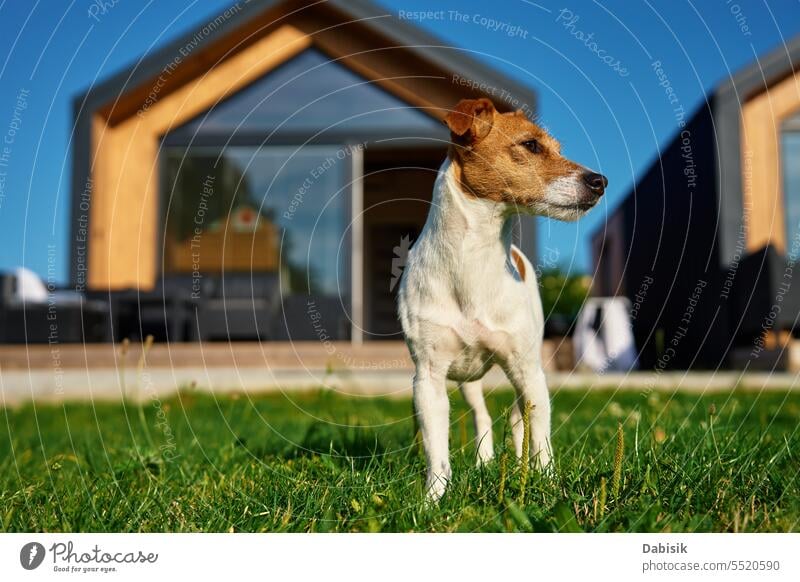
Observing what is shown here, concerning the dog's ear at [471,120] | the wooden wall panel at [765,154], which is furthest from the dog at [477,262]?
the wooden wall panel at [765,154]

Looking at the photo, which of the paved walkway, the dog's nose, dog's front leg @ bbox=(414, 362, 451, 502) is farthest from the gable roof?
dog's front leg @ bbox=(414, 362, 451, 502)

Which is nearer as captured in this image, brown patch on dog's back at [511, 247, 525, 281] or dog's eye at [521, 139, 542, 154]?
dog's eye at [521, 139, 542, 154]

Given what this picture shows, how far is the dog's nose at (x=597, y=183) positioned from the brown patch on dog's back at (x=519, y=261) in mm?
388

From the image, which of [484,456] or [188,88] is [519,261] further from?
[188,88]

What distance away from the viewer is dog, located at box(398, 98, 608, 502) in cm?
227

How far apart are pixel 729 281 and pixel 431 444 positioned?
21.8ft

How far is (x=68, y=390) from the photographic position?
7.53 metres

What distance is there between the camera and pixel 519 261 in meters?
2.57

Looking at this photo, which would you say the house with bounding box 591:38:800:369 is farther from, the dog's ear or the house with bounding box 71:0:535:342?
the dog's ear

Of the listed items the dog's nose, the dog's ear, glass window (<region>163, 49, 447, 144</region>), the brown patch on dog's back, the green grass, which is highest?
glass window (<region>163, 49, 447, 144</region>)

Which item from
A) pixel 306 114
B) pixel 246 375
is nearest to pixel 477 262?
pixel 246 375

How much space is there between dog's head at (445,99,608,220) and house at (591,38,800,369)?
4.83m

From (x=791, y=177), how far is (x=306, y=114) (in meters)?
5.98
